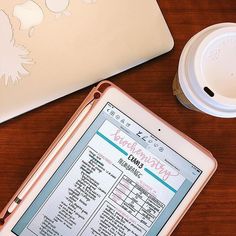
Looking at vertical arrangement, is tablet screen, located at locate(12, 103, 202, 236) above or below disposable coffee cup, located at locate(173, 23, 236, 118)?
below

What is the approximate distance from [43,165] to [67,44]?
0.46ft

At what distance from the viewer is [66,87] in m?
0.52

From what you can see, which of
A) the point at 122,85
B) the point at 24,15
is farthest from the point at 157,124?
the point at 24,15

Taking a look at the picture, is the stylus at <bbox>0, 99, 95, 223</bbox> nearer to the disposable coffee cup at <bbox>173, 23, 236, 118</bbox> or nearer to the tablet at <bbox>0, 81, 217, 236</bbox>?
the tablet at <bbox>0, 81, 217, 236</bbox>

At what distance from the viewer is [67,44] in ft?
1.71

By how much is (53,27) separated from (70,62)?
0.14 ft

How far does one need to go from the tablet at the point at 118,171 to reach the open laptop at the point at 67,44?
43mm

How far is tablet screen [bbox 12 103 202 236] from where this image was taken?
19.5 inches

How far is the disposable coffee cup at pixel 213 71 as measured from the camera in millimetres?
447

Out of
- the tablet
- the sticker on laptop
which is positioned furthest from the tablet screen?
A: the sticker on laptop

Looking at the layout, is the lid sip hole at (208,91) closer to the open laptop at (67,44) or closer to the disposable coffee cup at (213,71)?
the disposable coffee cup at (213,71)

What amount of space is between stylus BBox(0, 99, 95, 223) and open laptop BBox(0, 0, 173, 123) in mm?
41

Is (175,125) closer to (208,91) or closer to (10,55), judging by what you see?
(208,91)

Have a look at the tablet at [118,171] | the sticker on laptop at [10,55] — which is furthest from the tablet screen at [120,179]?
the sticker on laptop at [10,55]
